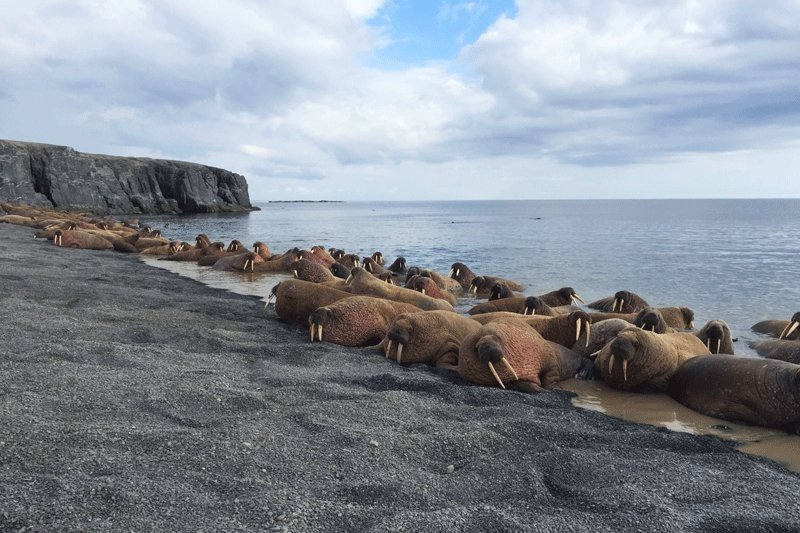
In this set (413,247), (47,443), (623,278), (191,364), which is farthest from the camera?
(413,247)

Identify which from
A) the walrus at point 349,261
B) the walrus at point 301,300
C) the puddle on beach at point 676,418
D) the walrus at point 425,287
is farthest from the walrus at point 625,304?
the walrus at point 349,261

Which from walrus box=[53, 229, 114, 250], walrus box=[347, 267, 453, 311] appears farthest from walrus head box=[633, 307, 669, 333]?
walrus box=[53, 229, 114, 250]

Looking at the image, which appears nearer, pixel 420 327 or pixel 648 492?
pixel 648 492

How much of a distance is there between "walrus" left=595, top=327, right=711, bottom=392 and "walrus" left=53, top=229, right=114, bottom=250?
1991 cm

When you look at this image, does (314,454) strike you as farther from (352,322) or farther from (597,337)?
(597,337)

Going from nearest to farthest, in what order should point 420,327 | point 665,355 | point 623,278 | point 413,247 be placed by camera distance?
point 665,355 < point 420,327 < point 623,278 < point 413,247

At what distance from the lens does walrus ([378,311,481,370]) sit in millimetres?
7578

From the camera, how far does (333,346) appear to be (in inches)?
315

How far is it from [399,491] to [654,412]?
13.0ft

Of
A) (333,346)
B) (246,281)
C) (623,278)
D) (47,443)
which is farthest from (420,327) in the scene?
(623,278)

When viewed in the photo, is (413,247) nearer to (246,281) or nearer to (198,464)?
(246,281)

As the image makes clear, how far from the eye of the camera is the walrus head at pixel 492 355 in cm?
643

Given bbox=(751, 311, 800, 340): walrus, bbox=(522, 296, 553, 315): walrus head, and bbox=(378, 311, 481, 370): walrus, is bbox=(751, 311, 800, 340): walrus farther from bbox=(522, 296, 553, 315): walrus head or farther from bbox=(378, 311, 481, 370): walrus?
bbox=(378, 311, 481, 370): walrus

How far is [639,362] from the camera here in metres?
6.95
